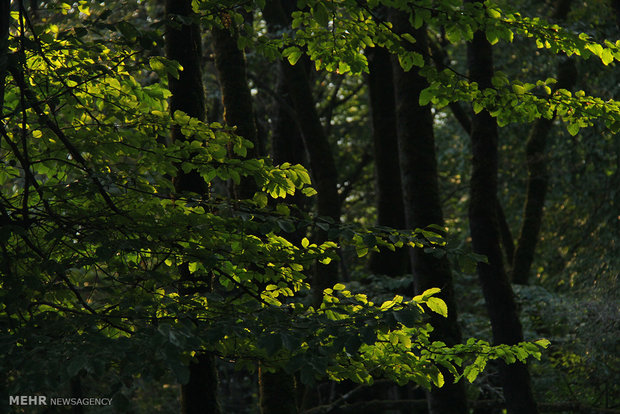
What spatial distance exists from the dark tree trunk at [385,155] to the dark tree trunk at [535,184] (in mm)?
3884

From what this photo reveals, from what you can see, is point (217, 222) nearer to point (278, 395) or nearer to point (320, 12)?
point (320, 12)

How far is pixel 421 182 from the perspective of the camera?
777 cm

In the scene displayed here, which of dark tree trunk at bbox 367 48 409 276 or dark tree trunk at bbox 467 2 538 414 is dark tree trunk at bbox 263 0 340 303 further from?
dark tree trunk at bbox 467 2 538 414

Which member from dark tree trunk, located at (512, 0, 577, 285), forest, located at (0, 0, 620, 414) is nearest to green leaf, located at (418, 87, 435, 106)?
forest, located at (0, 0, 620, 414)

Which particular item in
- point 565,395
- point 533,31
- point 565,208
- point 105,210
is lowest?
point 565,395

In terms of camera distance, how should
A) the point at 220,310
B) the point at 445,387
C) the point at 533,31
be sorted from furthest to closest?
the point at 445,387 → the point at 533,31 → the point at 220,310

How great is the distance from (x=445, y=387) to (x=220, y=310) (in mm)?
3691

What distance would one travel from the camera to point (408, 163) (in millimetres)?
7852

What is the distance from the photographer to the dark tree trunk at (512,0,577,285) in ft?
47.5

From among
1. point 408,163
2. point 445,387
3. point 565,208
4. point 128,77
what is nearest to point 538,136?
point 565,208

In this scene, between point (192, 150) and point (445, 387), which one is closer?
point (192, 150)

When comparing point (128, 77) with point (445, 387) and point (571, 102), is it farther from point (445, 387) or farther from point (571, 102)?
point (445, 387)

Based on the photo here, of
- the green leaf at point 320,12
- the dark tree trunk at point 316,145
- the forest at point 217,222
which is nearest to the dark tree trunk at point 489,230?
the forest at point 217,222

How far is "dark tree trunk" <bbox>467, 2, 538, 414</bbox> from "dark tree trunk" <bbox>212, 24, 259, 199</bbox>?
9.51 ft
